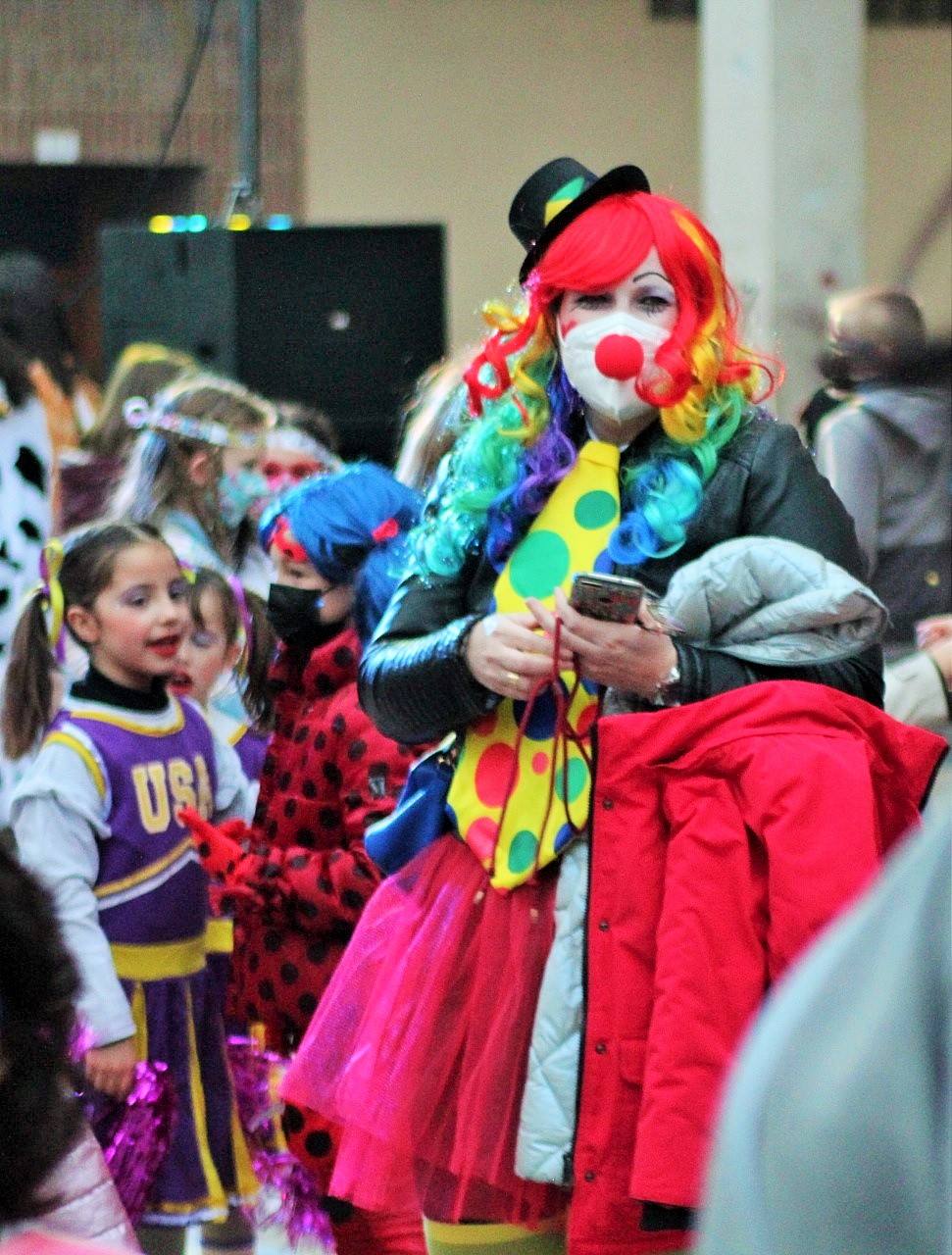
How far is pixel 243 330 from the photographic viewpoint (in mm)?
7680

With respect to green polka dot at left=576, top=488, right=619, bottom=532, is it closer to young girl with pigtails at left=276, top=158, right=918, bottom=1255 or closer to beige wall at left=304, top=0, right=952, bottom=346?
young girl with pigtails at left=276, top=158, right=918, bottom=1255

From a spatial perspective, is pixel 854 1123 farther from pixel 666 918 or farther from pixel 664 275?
pixel 664 275

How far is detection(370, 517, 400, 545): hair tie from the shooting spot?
11.2ft

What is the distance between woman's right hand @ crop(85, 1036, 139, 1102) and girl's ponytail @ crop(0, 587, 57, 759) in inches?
32.8

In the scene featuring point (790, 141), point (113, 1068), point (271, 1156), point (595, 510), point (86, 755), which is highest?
point (790, 141)

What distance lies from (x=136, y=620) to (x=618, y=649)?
1636 millimetres

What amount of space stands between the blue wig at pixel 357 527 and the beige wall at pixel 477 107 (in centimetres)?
817

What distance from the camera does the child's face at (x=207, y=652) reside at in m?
4.32

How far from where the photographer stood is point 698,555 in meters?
2.46

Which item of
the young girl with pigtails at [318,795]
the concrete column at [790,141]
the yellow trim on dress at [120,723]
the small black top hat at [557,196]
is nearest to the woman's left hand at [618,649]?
the small black top hat at [557,196]

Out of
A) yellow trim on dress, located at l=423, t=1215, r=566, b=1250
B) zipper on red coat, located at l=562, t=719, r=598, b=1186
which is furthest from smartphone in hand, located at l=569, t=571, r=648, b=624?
yellow trim on dress, located at l=423, t=1215, r=566, b=1250

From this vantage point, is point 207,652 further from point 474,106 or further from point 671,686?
point 474,106

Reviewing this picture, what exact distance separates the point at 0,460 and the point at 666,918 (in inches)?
143

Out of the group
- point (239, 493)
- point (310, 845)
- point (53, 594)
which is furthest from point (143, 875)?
point (239, 493)
